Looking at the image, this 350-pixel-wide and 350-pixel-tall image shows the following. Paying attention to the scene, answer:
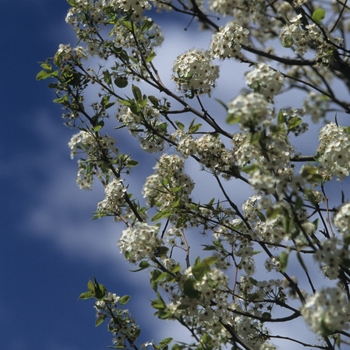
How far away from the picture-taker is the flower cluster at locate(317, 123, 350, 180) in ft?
16.4

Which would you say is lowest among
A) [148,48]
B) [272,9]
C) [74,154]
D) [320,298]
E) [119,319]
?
[320,298]

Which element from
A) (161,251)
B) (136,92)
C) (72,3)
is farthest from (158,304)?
(72,3)

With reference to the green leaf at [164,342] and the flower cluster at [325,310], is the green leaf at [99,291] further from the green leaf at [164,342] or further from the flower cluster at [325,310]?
the flower cluster at [325,310]

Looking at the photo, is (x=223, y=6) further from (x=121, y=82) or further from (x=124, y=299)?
(x=124, y=299)

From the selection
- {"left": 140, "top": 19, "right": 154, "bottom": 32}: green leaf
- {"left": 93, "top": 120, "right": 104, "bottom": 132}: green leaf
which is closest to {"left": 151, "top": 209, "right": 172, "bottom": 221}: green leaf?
{"left": 93, "top": 120, "right": 104, "bottom": 132}: green leaf

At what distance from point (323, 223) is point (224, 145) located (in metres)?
1.21

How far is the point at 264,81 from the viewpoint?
3.82m

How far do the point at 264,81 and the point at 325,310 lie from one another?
5.44 feet

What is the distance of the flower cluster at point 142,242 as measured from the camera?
13.9ft

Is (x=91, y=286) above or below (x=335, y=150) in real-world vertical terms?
below

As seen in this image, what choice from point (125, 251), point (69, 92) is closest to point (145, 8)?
point (69, 92)

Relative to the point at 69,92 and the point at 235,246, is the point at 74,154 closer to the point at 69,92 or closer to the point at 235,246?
the point at 69,92

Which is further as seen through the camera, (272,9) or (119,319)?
(272,9)

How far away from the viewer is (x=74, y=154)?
220 inches
